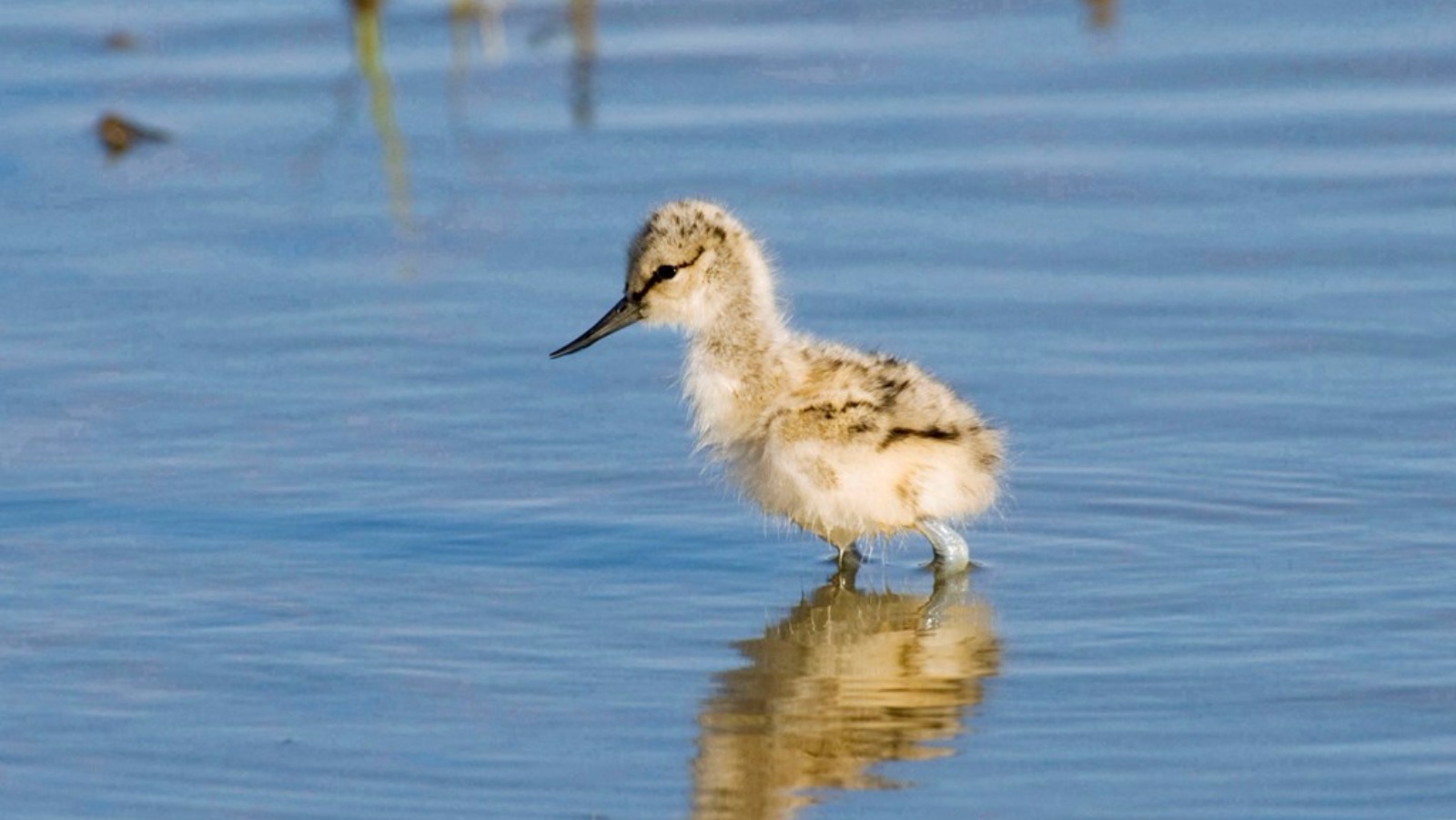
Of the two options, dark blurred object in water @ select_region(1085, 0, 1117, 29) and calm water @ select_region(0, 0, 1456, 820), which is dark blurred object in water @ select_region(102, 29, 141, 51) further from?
dark blurred object in water @ select_region(1085, 0, 1117, 29)

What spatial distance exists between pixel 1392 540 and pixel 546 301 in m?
2.91

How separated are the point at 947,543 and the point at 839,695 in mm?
883

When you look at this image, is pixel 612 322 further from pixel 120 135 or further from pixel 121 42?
pixel 121 42

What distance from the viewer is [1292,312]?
802 cm

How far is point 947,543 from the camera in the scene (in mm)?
6480

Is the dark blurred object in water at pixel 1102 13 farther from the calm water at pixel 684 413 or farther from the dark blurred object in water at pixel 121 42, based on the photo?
the dark blurred object in water at pixel 121 42

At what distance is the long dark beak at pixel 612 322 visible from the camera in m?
6.99

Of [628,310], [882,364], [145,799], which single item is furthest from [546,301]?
[145,799]

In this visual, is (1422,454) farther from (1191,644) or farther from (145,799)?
(145,799)

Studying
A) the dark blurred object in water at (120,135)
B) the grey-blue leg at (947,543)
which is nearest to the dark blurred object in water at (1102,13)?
the dark blurred object in water at (120,135)

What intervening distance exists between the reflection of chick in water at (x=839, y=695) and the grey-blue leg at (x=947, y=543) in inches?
1.7

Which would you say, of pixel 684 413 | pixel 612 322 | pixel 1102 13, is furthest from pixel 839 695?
pixel 1102 13

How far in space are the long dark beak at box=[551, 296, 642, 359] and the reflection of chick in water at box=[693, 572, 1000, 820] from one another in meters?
0.90

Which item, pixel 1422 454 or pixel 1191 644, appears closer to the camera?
pixel 1191 644
